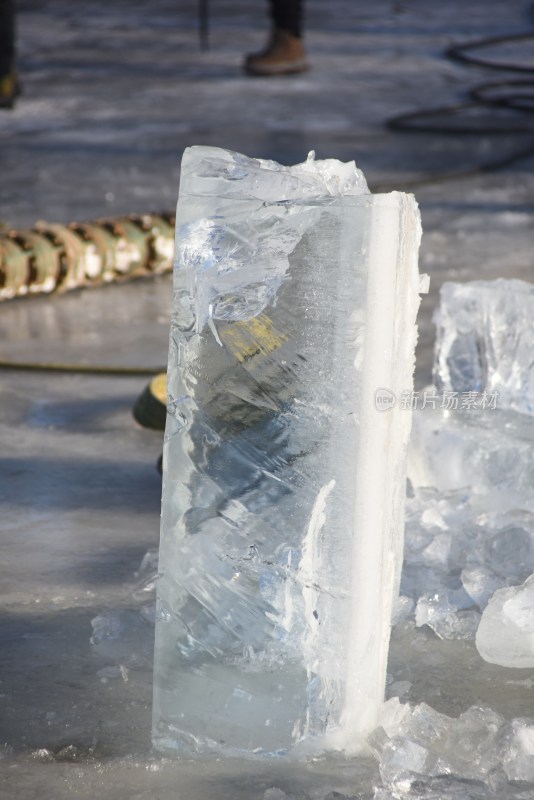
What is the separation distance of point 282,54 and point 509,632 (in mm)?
9304

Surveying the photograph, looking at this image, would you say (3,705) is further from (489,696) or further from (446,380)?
(446,380)

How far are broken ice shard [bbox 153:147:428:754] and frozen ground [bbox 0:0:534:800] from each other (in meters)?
0.13

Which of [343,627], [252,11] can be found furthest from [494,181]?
[252,11]

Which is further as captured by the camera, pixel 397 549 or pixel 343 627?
pixel 397 549

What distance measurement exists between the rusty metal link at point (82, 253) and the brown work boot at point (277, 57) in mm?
5744

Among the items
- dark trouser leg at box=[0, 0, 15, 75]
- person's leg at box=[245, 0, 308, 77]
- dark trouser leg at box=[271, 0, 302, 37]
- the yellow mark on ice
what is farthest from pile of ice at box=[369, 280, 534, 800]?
person's leg at box=[245, 0, 308, 77]

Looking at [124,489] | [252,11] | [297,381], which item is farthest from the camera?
[252,11]

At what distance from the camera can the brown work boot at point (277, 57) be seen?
419 inches

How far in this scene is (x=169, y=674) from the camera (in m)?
1.84

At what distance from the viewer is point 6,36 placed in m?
8.57

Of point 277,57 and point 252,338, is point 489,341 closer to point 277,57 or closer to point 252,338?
point 252,338

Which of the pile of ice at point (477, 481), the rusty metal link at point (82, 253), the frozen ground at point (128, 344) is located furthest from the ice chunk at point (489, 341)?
the rusty metal link at point (82, 253)

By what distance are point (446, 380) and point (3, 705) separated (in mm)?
1512

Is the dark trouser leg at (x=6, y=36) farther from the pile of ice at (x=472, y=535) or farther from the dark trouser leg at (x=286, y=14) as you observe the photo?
the pile of ice at (x=472, y=535)
